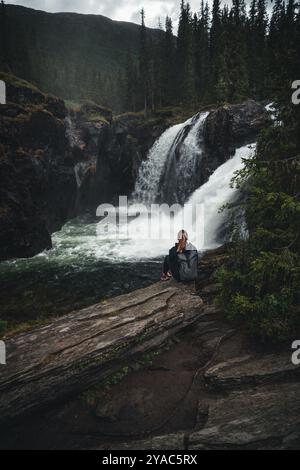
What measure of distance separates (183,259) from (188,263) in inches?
8.2

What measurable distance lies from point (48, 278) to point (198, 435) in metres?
13.7

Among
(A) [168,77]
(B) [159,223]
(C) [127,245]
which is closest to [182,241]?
(C) [127,245]

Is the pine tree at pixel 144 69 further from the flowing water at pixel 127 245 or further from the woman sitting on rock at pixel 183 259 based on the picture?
the woman sitting on rock at pixel 183 259

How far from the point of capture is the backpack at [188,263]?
10031 millimetres

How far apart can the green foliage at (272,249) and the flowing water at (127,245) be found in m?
1.00

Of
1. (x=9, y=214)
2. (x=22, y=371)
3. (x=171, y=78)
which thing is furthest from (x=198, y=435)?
(x=171, y=78)

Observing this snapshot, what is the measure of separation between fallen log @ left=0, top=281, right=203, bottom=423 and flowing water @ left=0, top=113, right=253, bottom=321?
17.2 feet

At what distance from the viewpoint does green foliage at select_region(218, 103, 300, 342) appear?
23.0 feet

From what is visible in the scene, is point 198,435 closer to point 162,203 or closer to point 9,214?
point 9,214

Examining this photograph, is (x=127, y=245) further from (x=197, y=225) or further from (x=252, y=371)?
(x=252, y=371)

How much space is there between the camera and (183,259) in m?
10.1

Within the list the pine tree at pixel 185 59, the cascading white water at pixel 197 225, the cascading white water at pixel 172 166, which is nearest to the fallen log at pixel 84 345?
the cascading white water at pixel 197 225

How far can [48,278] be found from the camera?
17.5 meters

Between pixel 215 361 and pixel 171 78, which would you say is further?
pixel 171 78
